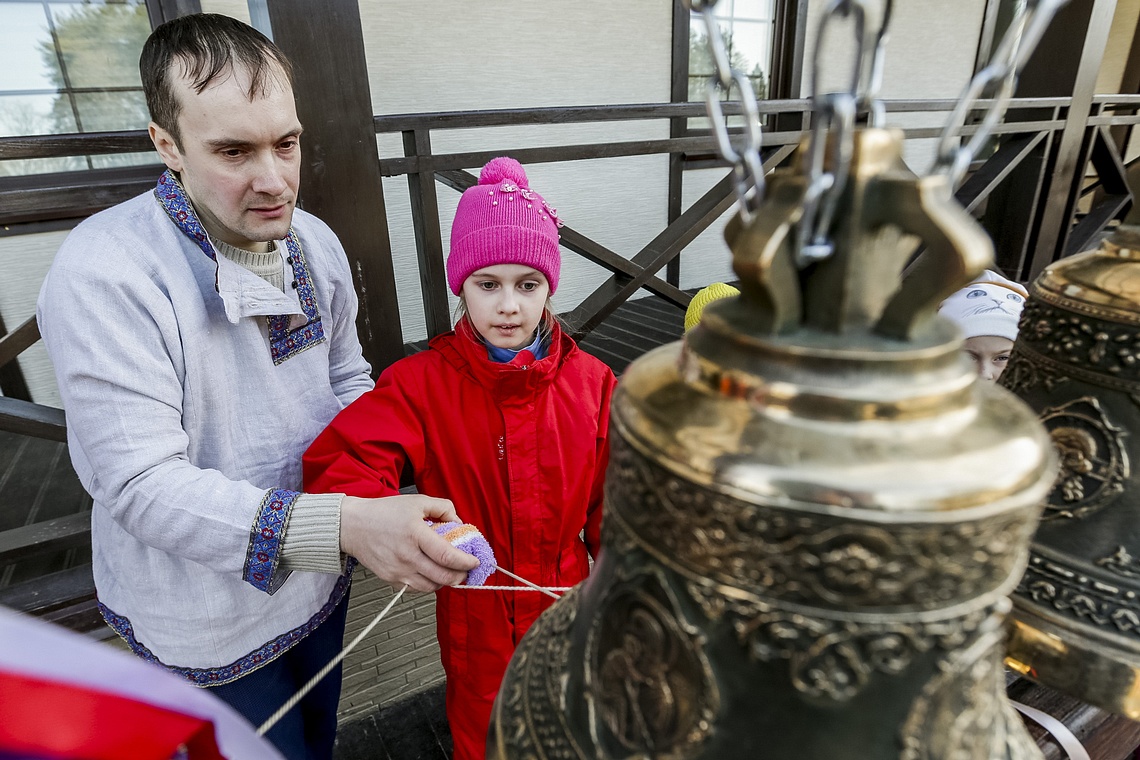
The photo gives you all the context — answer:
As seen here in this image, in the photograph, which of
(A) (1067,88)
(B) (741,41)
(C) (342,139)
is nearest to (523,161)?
(C) (342,139)

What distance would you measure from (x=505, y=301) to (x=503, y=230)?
0.50 ft

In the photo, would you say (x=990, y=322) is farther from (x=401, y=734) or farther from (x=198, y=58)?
(x=401, y=734)

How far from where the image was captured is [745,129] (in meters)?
0.41

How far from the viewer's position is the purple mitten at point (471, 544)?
1122 millimetres

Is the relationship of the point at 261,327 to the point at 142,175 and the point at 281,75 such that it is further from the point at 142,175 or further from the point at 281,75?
the point at 142,175

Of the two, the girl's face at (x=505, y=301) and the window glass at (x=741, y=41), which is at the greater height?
the window glass at (x=741, y=41)

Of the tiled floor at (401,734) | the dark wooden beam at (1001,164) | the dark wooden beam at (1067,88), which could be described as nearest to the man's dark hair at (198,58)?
the tiled floor at (401,734)

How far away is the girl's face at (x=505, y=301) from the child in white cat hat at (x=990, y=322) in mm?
Result: 982

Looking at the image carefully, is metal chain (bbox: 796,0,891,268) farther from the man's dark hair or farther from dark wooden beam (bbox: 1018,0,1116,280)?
dark wooden beam (bbox: 1018,0,1116,280)

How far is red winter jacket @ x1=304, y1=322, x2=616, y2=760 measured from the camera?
1.46 metres

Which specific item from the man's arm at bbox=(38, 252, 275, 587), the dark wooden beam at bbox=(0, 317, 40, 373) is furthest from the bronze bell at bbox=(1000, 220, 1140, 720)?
the dark wooden beam at bbox=(0, 317, 40, 373)

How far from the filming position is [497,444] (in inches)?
59.0

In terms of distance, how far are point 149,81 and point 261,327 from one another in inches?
18.8

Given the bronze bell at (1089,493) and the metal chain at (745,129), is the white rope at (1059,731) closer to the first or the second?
the bronze bell at (1089,493)
